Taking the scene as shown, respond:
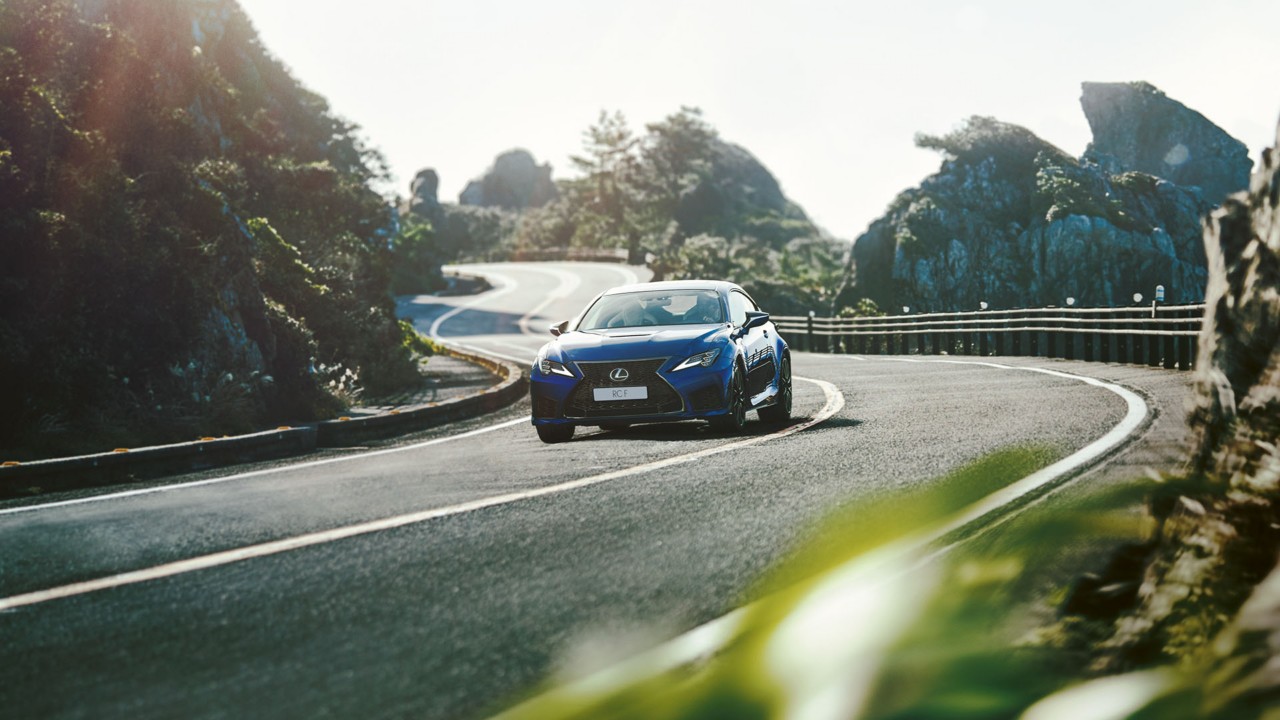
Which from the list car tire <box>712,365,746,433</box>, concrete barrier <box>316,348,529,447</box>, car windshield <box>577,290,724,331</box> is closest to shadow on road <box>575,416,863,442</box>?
car tire <box>712,365,746,433</box>

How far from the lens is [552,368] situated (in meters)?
12.7

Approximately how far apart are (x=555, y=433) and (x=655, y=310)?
7.29ft

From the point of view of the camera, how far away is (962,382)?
18.4 m

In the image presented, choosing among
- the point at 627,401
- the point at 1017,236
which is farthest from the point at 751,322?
the point at 1017,236

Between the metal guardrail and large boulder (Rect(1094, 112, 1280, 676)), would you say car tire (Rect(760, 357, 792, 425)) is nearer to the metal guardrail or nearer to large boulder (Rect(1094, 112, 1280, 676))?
the metal guardrail

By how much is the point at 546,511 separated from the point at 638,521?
0.67 meters

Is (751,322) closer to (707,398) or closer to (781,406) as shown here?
(781,406)

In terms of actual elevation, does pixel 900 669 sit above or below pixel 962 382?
above

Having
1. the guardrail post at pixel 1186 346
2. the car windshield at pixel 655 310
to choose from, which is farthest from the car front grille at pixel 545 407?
the guardrail post at pixel 1186 346

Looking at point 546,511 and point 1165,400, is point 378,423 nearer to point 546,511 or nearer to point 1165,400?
point 546,511

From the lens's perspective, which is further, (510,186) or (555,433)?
(510,186)

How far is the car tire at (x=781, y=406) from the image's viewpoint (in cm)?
1377

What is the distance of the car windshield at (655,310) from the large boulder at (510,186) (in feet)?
582

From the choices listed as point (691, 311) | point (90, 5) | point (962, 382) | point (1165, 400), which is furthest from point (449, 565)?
point (90, 5)
